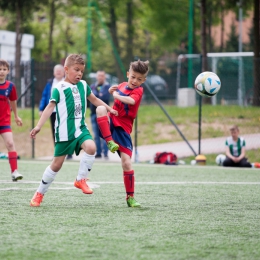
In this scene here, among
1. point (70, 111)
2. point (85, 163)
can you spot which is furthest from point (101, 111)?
point (85, 163)

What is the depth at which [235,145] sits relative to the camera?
15.3m

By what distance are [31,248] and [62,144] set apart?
2440mm

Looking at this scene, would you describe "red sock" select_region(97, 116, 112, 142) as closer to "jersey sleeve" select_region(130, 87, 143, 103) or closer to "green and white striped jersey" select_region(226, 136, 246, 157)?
"jersey sleeve" select_region(130, 87, 143, 103)

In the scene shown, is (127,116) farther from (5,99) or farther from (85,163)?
(5,99)

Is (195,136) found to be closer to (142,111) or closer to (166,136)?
(166,136)

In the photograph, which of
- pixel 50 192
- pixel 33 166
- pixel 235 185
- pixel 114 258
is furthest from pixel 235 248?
pixel 33 166

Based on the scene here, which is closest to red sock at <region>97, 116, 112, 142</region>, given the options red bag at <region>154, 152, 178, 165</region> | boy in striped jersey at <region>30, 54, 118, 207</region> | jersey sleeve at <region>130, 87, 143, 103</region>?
boy in striped jersey at <region>30, 54, 118, 207</region>

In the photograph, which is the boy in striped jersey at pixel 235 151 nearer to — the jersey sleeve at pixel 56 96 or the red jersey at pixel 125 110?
the red jersey at pixel 125 110

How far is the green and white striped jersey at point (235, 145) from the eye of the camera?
15166 mm

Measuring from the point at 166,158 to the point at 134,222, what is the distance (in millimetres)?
9877

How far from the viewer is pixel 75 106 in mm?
7508

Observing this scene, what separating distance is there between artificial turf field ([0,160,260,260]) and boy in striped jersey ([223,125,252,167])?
4.13 m

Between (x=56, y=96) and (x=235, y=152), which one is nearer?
(x=56, y=96)

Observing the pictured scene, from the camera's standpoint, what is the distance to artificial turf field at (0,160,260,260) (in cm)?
512
